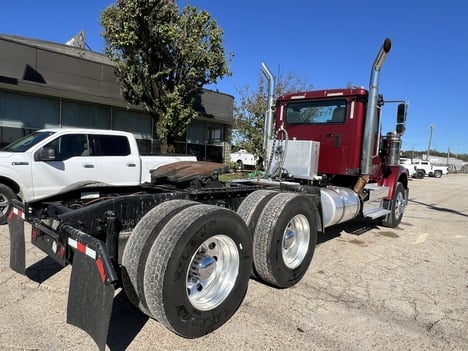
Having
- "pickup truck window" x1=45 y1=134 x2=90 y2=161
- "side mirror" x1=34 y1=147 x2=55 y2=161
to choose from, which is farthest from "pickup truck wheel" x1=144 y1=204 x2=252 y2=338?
"pickup truck window" x1=45 y1=134 x2=90 y2=161

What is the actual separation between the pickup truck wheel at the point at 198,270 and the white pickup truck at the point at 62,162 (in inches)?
137

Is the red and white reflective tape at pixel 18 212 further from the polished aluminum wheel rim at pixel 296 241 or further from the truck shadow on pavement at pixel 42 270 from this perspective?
the polished aluminum wheel rim at pixel 296 241

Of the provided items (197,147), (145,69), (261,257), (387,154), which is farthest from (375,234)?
(197,147)

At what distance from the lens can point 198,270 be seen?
3.34m

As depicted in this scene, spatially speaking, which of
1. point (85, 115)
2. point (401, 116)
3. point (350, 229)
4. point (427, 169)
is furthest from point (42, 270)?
point (427, 169)

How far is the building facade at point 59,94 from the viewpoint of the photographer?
40.7ft

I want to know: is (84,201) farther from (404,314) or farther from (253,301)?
(404,314)

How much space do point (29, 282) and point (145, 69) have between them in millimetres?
9533

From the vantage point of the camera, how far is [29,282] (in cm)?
428

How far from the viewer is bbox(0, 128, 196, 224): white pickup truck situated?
7125 millimetres

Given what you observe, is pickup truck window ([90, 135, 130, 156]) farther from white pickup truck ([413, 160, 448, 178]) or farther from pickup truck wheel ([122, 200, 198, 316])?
white pickup truck ([413, 160, 448, 178])

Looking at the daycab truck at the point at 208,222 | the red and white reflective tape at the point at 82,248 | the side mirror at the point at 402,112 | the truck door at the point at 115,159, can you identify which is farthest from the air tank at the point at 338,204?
the truck door at the point at 115,159

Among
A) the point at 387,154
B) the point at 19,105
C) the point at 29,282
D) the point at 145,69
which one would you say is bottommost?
the point at 29,282

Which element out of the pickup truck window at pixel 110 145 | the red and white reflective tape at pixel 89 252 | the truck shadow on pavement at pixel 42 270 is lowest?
the truck shadow on pavement at pixel 42 270
